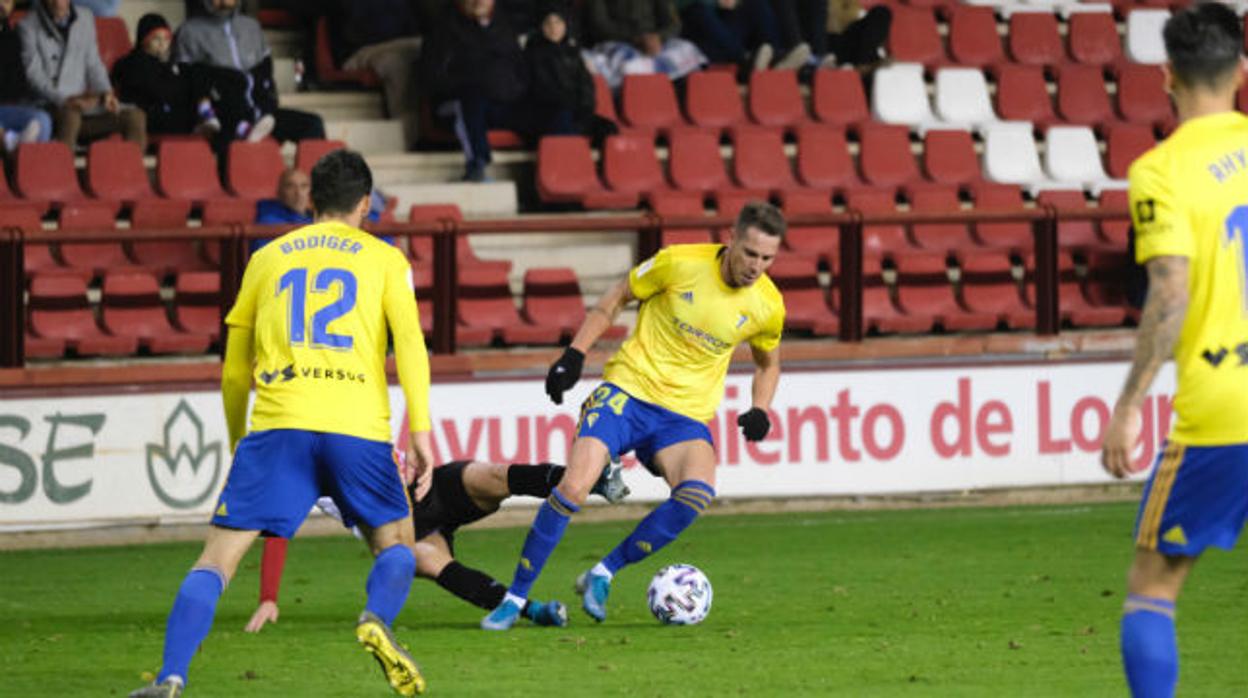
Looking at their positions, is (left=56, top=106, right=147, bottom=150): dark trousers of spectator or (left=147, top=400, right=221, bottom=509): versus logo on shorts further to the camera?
(left=56, top=106, right=147, bottom=150): dark trousers of spectator

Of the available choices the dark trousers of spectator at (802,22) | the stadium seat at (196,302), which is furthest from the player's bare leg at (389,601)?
the dark trousers of spectator at (802,22)

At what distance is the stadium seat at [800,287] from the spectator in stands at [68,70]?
442cm

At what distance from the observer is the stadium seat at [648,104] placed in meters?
17.5

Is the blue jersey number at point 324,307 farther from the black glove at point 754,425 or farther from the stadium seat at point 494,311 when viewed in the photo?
the stadium seat at point 494,311

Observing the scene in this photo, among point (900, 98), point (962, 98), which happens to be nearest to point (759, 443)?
point (900, 98)

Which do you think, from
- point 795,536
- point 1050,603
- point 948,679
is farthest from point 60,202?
point 948,679

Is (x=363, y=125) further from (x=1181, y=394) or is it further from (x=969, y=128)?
(x=1181, y=394)

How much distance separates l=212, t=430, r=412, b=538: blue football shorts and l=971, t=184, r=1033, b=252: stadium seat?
9847 mm

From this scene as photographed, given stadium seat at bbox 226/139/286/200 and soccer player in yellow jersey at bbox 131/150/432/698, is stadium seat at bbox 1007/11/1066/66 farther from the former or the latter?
soccer player in yellow jersey at bbox 131/150/432/698

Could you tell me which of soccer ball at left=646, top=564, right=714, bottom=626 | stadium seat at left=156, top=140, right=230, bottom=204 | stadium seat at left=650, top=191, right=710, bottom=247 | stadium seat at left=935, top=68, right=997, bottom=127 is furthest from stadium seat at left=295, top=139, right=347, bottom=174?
soccer ball at left=646, top=564, right=714, bottom=626

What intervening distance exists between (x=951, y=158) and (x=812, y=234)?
1.94 meters

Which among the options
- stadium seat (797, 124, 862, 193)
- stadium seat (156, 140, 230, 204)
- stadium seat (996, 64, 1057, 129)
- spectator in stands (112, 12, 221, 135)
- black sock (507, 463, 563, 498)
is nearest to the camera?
black sock (507, 463, 563, 498)

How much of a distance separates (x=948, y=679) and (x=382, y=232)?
630 centimetres

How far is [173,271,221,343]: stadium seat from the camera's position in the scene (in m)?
14.0
